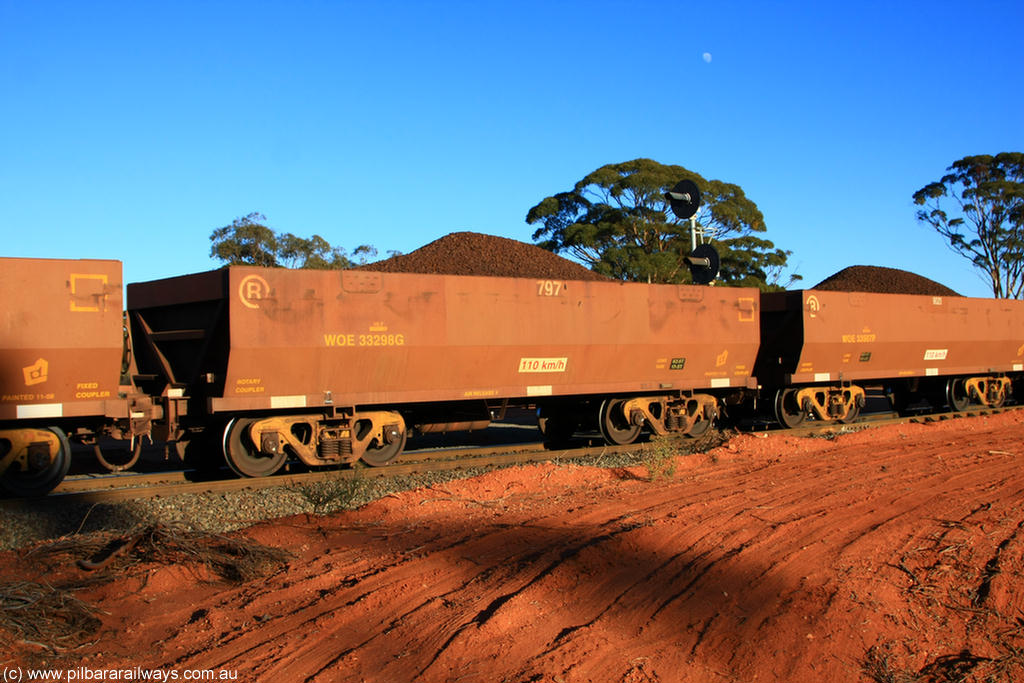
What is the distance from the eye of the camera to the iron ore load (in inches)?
Result: 381

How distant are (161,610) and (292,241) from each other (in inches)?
1298

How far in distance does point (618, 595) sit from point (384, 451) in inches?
281

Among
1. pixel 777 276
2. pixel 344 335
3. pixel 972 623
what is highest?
pixel 777 276

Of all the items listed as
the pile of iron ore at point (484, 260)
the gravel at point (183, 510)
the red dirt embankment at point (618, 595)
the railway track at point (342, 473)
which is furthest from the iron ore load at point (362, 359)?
the pile of iron ore at point (484, 260)

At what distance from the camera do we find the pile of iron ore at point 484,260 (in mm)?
32031

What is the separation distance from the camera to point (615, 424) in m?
14.5

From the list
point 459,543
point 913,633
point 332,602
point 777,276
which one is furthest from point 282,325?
point 777,276

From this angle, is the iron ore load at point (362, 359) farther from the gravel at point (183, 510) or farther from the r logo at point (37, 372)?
A: the gravel at point (183, 510)

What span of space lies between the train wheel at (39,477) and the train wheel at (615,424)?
825cm

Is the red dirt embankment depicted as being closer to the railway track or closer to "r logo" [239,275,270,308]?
the railway track

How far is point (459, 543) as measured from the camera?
668cm

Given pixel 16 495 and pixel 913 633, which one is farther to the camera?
pixel 16 495

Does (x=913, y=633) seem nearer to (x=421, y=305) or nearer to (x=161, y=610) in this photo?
(x=161, y=610)

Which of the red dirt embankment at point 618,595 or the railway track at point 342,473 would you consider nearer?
the red dirt embankment at point 618,595
